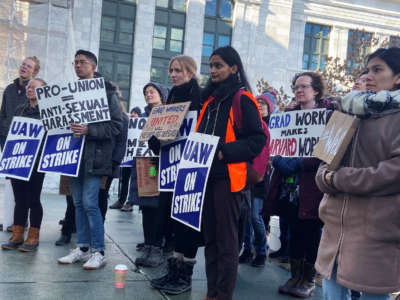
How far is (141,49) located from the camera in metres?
26.0

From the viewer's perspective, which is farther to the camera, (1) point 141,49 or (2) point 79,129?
(1) point 141,49

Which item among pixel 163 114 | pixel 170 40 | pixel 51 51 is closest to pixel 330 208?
pixel 163 114

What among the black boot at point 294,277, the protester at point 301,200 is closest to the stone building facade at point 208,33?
the protester at point 301,200

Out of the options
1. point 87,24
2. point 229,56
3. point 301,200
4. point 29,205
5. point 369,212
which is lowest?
point 29,205

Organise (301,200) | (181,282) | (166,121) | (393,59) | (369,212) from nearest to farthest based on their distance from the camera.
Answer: (369,212) < (393,59) < (181,282) < (301,200) < (166,121)

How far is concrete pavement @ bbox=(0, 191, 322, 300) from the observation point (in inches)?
145

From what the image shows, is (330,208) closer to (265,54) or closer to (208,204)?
(208,204)

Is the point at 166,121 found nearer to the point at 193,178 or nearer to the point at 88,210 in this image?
the point at 193,178

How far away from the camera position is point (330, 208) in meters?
2.50

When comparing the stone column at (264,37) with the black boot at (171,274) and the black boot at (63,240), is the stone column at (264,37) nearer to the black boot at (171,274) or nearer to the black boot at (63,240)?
the black boot at (63,240)

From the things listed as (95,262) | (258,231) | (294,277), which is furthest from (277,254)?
(95,262)

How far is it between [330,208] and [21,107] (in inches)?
164

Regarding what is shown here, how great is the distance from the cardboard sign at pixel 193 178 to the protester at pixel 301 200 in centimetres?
114

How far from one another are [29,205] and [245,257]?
260cm
